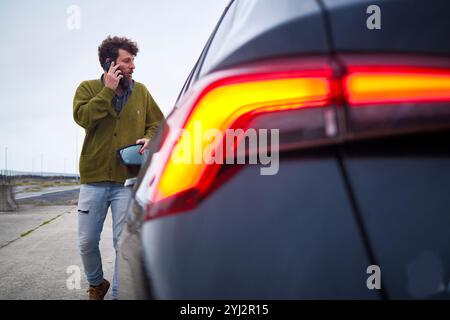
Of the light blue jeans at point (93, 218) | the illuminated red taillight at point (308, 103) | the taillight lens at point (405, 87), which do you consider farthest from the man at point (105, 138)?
the taillight lens at point (405, 87)

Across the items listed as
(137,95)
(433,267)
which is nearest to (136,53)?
(137,95)

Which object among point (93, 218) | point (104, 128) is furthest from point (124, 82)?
point (93, 218)

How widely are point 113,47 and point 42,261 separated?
10.3ft

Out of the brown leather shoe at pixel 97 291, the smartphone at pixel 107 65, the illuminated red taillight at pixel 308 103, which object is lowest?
the brown leather shoe at pixel 97 291

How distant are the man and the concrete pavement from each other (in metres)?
0.73

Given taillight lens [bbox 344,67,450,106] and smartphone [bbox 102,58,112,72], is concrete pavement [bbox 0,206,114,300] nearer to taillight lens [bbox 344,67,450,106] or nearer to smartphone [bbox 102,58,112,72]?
smartphone [bbox 102,58,112,72]

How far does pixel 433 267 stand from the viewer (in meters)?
0.73

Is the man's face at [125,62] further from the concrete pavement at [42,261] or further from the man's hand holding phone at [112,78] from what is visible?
the concrete pavement at [42,261]

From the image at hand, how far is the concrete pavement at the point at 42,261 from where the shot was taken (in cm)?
348

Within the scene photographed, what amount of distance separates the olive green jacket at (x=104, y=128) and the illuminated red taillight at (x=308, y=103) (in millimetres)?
2137

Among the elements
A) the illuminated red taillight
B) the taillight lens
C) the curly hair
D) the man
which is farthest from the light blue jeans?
the taillight lens

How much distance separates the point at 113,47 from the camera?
3039 mm

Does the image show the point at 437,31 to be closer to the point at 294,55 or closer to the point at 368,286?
the point at 294,55

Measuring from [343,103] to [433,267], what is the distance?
38 centimetres
